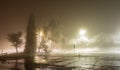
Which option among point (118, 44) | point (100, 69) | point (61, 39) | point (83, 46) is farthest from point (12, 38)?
point (100, 69)

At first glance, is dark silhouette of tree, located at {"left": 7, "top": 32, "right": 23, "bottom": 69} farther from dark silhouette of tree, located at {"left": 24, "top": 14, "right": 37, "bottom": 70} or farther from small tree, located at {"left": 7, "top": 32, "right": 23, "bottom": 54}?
dark silhouette of tree, located at {"left": 24, "top": 14, "right": 37, "bottom": 70}

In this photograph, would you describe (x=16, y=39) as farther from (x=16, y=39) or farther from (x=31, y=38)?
(x=31, y=38)

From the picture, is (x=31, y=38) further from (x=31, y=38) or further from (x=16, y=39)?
(x=16, y=39)

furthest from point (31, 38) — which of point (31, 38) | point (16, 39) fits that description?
point (16, 39)

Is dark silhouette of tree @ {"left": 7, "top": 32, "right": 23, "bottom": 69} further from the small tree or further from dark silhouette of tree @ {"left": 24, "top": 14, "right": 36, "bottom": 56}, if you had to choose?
dark silhouette of tree @ {"left": 24, "top": 14, "right": 36, "bottom": 56}

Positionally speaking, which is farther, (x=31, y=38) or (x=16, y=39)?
(x=16, y=39)

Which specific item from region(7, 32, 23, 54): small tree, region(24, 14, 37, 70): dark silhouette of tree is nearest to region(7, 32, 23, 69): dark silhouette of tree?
region(7, 32, 23, 54): small tree

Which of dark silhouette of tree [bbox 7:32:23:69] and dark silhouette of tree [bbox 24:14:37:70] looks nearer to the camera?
dark silhouette of tree [bbox 24:14:37:70]

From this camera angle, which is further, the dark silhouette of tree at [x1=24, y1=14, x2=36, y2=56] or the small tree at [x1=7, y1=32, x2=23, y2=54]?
the small tree at [x1=7, y1=32, x2=23, y2=54]

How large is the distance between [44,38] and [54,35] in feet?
21.9

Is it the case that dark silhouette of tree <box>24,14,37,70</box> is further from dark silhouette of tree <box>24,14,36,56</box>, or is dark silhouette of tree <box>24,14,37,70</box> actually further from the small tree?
the small tree

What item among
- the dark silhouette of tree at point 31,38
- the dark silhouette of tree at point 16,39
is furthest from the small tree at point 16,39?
the dark silhouette of tree at point 31,38

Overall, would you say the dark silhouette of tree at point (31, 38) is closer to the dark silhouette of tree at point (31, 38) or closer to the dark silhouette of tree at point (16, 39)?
the dark silhouette of tree at point (31, 38)

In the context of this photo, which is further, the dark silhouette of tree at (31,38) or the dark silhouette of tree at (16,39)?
the dark silhouette of tree at (16,39)
